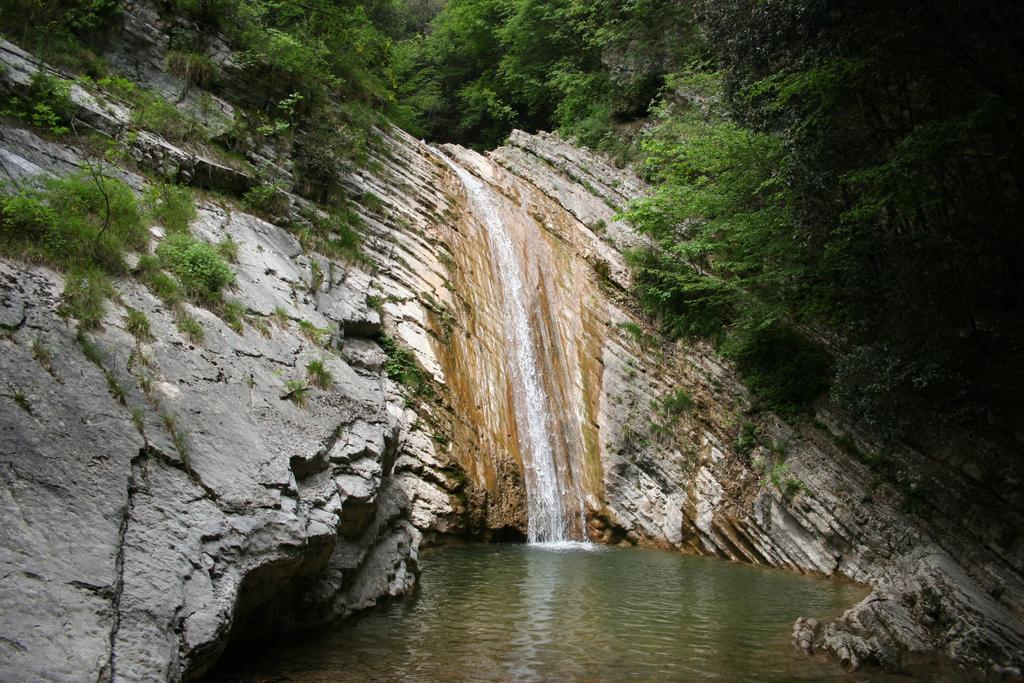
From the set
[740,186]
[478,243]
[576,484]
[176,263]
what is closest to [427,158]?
[478,243]

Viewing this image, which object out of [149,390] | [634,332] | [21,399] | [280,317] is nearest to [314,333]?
[280,317]

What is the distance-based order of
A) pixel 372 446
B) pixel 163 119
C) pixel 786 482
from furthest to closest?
pixel 786 482
pixel 163 119
pixel 372 446

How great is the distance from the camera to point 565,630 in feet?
23.1

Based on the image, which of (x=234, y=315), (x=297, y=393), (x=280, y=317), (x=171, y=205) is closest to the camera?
(x=297, y=393)

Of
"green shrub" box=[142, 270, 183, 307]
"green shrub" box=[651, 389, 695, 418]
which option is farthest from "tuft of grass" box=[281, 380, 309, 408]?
"green shrub" box=[651, 389, 695, 418]

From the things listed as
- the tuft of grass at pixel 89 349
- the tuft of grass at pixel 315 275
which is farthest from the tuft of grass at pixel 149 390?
the tuft of grass at pixel 315 275

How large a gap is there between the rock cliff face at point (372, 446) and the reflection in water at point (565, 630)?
0.52 m

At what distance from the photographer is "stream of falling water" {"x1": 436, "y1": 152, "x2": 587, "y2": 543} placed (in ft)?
43.2

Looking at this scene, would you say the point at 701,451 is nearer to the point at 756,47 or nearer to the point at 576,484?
the point at 576,484

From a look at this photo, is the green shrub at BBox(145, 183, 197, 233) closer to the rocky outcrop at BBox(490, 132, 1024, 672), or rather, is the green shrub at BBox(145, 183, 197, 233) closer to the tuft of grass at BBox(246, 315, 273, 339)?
the tuft of grass at BBox(246, 315, 273, 339)

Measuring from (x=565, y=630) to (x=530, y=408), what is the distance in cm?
759

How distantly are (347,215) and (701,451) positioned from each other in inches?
358

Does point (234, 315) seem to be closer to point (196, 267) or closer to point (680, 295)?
point (196, 267)

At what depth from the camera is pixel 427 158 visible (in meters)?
19.1
